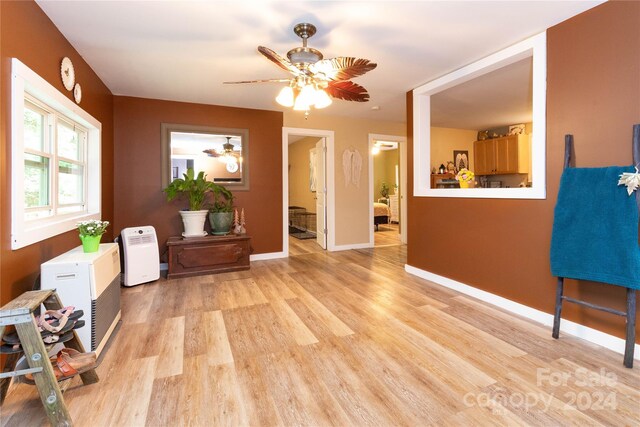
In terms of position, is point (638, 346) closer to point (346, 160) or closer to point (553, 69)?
point (553, 69)

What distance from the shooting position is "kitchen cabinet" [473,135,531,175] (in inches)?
230

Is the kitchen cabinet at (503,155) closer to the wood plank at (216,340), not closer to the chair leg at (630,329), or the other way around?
the chair leg at (630,329)

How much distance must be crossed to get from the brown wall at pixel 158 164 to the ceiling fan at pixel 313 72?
2292mm

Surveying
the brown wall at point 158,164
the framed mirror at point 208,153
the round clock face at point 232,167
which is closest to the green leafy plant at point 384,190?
the brown wall at point 158,164

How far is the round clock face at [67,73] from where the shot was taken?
97.4 inches

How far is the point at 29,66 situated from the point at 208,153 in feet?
8.47

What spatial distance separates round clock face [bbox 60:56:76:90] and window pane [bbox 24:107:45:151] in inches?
13.9

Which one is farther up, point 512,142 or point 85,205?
point 512,142

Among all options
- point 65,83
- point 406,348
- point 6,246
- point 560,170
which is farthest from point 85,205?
point 560,170

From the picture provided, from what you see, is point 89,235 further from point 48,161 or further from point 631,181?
point 631,181

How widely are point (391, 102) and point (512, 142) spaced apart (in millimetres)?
3087

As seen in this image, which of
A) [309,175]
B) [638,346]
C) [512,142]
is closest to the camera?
[638,346]

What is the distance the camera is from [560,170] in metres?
2.38

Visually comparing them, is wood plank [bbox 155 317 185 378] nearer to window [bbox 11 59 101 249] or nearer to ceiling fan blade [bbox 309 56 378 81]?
window [bbox 11 59 101 249]
